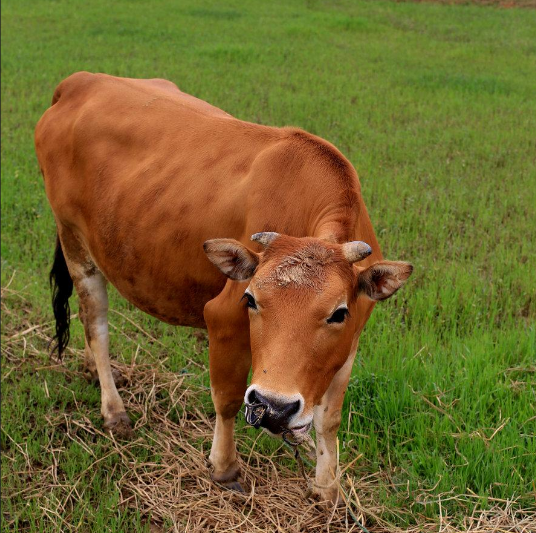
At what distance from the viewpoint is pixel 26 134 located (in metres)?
9.94

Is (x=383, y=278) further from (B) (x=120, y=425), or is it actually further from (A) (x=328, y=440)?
(B) (x=120, y=425)

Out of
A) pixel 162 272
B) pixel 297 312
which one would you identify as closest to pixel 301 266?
pixel 297 312

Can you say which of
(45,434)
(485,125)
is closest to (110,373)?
(45,434)

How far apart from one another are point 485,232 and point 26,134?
20.2 feet

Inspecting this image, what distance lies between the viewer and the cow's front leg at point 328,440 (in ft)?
12.9

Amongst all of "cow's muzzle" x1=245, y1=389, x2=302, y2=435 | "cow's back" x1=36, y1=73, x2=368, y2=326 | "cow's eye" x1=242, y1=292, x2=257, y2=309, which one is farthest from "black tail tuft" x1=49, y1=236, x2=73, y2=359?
"cow's muzzle" x1=245, y1=389, x2=302, y2=435

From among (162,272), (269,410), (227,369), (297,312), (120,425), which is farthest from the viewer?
(120,425)

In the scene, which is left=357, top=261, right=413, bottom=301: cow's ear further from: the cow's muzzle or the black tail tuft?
the black tail tuft

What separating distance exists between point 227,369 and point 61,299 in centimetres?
184

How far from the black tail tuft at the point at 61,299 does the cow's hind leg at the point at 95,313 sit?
170mm

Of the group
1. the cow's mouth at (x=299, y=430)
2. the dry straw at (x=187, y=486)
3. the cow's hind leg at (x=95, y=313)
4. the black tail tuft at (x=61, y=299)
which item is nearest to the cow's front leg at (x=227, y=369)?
the dry straw at (x=187, y=486)

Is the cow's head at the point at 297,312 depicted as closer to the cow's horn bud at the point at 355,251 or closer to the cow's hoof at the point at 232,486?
the cow's horn bud at the point at 355,251

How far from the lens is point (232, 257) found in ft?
10.4

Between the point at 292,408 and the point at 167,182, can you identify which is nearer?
the point at 292,408
